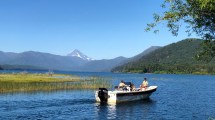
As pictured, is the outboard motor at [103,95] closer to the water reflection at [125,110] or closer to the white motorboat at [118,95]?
the white motorboat at [118,95]

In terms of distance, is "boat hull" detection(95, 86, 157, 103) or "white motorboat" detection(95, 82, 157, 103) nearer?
"white motorboat" detection(95, 82, 157, 103)

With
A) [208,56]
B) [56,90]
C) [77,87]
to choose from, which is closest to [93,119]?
[208,56]

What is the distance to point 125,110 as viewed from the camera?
43500 millimetres

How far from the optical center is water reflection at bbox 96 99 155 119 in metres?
38.6

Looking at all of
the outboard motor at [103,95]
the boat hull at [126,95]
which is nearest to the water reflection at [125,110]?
the boat hull at [126,95]

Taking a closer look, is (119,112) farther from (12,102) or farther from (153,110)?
(12,102)

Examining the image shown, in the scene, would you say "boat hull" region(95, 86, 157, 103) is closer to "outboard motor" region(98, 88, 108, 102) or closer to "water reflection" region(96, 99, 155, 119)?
"outboard motor" region(98, 88, 108, 102)

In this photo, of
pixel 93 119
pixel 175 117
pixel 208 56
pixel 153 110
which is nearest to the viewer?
pixel 208 56

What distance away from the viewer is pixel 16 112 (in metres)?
37.9

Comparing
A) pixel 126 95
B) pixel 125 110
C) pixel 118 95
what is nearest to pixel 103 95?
pixel 118 95

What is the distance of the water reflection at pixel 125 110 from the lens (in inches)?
1521

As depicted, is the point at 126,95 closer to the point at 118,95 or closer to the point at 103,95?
the point at 118,95

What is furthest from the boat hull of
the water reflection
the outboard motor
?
the water reflection

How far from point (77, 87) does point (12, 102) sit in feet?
85.5
